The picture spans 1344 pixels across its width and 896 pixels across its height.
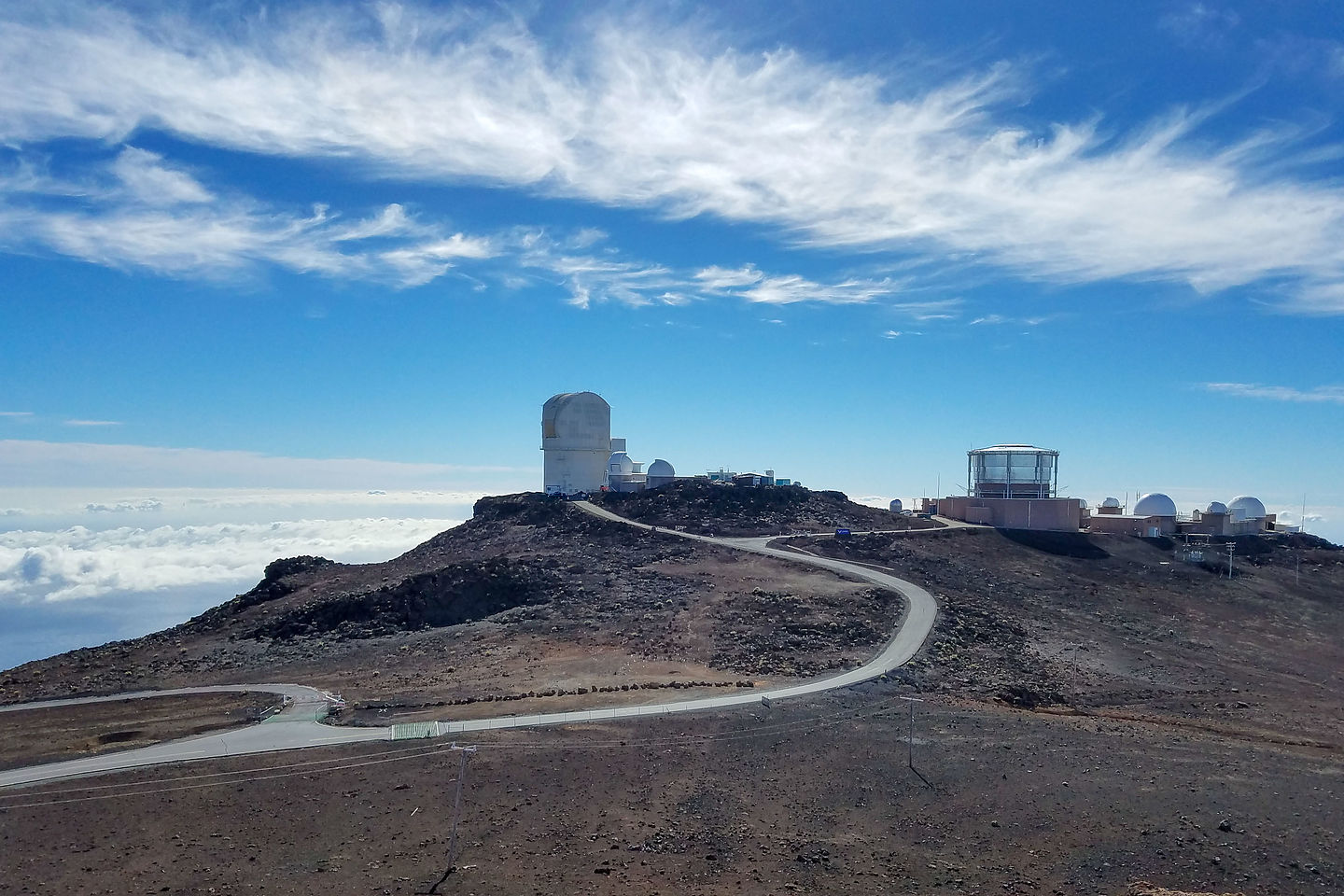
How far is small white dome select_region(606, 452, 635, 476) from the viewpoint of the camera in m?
69.5

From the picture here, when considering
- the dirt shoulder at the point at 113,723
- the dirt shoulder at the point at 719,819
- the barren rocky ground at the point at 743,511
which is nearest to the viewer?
the dirt shoulder at the point at 719,819

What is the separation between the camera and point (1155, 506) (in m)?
62.2

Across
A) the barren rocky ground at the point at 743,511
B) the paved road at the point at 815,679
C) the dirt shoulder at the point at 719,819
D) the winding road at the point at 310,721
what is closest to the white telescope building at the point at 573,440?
the barren rocky ground at the point at 743,511

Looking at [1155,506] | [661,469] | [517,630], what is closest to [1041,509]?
[1155,506]

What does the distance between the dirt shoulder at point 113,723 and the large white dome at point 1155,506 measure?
57.0 m

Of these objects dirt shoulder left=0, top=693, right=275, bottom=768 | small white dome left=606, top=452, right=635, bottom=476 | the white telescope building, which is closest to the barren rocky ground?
the white telescope building

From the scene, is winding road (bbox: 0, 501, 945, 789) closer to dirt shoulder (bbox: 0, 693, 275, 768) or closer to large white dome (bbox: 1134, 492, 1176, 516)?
dirt shoulder (bbox: 0, 693, 275, 768)

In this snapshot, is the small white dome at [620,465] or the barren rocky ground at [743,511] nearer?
the barren rocky ground at [743,511]

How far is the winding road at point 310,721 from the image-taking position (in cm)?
2173

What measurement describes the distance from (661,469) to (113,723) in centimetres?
4835

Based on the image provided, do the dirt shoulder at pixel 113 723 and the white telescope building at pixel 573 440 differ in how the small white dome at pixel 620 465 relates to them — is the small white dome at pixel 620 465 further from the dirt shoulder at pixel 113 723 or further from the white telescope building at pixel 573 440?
the dirt shoulder at pixel 113 723

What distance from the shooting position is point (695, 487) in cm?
5878

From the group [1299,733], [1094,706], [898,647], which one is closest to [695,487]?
[898,647]

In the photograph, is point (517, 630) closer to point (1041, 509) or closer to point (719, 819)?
point (719, 819)
